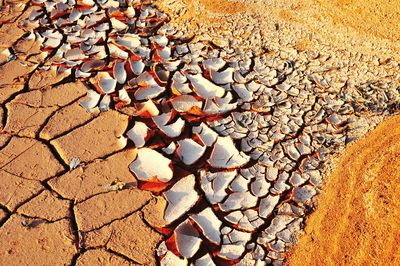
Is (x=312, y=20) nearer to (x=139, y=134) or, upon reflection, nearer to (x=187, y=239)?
(x=139, y=134)

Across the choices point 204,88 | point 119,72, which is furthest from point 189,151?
point 119,72

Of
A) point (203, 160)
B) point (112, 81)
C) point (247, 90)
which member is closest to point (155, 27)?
point (112, 81)

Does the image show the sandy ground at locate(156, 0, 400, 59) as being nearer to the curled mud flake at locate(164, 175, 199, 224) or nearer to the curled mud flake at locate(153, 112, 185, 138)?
the curled mud flake at locate(153, 112, 185, 138)

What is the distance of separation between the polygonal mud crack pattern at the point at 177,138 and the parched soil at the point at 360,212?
0.25 feet

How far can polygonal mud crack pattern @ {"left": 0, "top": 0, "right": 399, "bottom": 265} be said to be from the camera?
6.67ft

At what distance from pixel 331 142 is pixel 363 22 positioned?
3.76 ft

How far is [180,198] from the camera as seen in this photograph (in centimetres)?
215

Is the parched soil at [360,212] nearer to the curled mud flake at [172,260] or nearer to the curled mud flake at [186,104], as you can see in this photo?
the curled mud flake at [172,260]

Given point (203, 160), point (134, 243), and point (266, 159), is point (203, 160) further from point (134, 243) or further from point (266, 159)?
point (134, 243)

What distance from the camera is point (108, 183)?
7.35 ft

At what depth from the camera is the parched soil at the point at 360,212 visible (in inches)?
75.8

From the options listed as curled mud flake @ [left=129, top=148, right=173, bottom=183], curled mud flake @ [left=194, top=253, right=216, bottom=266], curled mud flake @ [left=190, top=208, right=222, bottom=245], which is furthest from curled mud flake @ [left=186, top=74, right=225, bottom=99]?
curled mud flake @ [left=194, top=253, right=216, bottom=266]

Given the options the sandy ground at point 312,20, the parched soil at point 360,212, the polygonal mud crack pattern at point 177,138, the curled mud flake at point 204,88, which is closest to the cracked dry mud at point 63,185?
the polygonal mud crack pattern at point 177,138

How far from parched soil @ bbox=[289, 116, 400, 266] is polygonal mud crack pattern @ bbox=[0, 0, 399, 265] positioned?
3.0 inches
